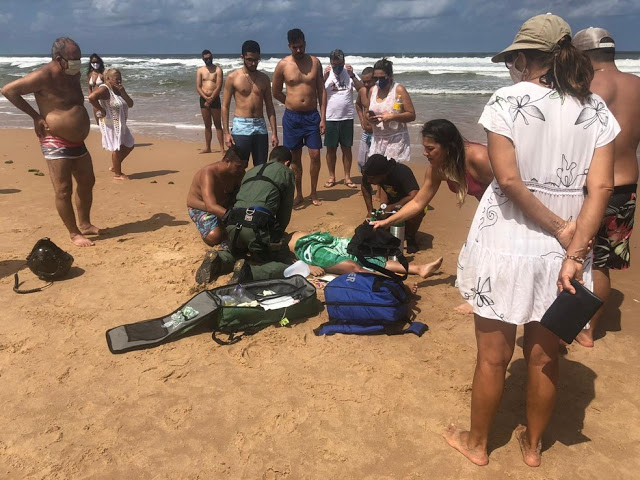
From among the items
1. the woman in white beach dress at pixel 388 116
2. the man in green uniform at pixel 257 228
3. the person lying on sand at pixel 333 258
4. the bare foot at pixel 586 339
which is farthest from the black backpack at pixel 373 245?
the woman in white beach dress at pixel 388 116

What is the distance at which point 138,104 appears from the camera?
1764 cm

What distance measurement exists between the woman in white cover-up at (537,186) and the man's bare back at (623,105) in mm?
1268

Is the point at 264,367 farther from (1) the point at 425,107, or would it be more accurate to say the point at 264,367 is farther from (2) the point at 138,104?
(2) the point at 138,104

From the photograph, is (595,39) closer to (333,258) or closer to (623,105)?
(623,105)

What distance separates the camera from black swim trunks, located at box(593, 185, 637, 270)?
10.2 ft

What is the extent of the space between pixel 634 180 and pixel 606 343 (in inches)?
46.6

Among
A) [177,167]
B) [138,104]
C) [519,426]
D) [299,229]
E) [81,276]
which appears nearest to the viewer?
[519,426]

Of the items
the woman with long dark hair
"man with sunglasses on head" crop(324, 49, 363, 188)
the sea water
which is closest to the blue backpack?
"man with sunglasses on head" crop(324, 49, 363, 188)

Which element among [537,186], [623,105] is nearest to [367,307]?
[537,186]

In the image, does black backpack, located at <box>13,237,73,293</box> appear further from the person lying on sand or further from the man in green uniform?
the person lying on sand

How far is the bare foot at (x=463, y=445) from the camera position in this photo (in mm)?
2469

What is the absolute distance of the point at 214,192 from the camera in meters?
5.04

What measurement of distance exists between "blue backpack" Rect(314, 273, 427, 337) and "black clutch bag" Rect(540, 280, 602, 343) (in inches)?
64.6

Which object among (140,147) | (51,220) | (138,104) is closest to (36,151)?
(140,147)
